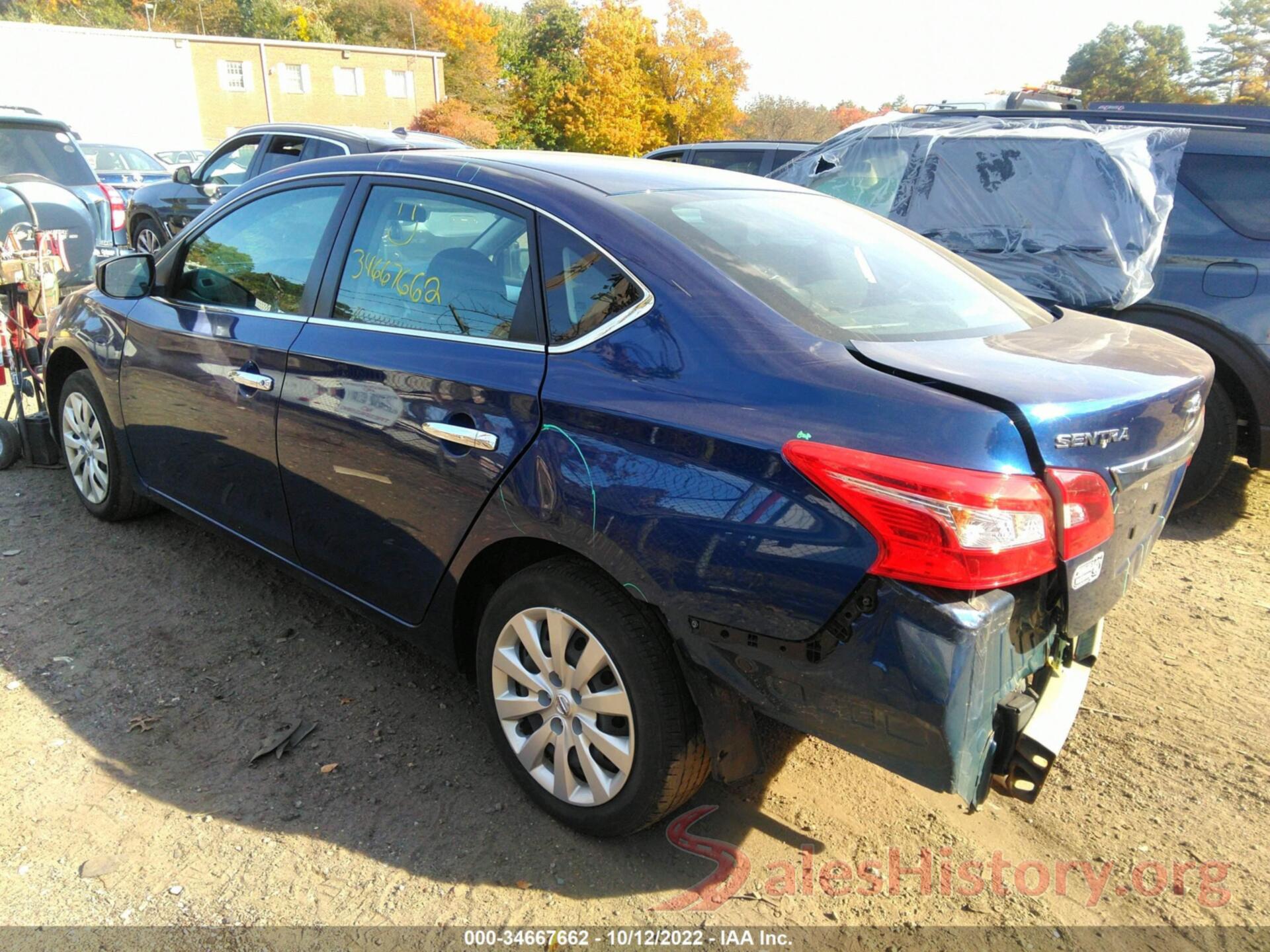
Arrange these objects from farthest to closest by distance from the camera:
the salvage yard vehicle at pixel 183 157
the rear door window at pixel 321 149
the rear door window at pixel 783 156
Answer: the salvage yard vehicle at pixel 183 157
the rear door window at pixel 783 156
the rear door window at pixel 321 149

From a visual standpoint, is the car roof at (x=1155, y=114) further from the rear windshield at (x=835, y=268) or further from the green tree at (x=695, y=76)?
the green tree at (x=695, y=76)

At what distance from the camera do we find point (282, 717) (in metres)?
3.03

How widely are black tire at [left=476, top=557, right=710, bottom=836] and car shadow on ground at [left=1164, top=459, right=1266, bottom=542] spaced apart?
363 centimetres

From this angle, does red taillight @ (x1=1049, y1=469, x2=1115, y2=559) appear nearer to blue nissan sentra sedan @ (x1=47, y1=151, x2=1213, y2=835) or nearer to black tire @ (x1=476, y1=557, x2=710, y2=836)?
blue nissan sentra sedan @ (x1=47, y1=151, x2=1213, y2=835)

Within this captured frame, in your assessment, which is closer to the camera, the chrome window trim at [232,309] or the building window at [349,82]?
the chrome window trim at [232,309]

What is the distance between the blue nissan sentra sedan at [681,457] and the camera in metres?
1.85

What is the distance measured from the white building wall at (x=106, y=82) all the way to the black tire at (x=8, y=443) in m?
34.7

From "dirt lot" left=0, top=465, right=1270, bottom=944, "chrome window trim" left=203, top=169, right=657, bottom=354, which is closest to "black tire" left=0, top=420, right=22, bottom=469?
"dirt lot" left=0, top=465, right=1270, bottom=944

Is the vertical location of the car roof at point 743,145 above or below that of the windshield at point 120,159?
above

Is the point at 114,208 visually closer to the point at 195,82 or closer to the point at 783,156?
the point at 783,156

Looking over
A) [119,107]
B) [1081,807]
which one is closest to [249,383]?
[1081,807]

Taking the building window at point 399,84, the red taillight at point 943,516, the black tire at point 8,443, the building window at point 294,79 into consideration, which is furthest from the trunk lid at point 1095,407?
the building window at point 399,84

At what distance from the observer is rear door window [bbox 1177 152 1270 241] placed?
462cm

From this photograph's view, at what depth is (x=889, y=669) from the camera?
6.07ft
